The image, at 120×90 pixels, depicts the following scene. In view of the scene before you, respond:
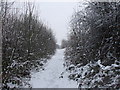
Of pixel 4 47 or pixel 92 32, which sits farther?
pixel 92 32

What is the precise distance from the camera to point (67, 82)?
8883 mm

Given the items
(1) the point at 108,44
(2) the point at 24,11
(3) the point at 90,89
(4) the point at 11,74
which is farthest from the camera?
(2) the point at 24,11

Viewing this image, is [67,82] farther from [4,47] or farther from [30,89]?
[4,47]

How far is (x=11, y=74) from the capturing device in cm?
768

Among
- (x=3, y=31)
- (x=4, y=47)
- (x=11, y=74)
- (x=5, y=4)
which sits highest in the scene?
(x=5, y=4)

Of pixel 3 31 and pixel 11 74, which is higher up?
pixel 3 31

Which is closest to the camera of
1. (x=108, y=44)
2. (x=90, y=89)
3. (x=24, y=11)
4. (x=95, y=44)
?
(x=90, y=89)

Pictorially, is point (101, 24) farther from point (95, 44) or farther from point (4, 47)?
point (4, 47)

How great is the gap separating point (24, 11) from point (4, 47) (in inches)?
Result: 221

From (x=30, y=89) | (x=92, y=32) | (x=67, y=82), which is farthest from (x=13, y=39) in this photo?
(x=92, y=32)

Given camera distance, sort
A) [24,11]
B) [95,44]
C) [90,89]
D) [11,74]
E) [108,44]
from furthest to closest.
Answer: [24,11], [95,44], [108,44], [11,74], [90,89]

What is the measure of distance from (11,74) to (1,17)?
2.24 m

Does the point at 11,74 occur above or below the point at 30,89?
above

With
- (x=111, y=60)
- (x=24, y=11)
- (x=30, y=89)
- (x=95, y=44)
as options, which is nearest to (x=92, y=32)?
(x=95, y=44)
